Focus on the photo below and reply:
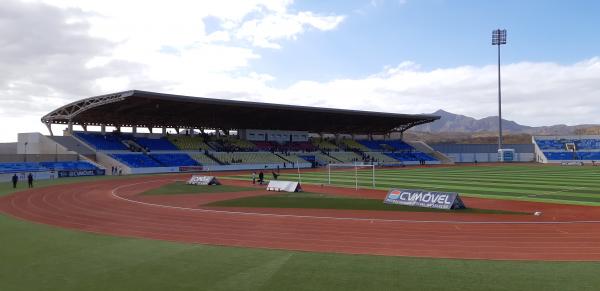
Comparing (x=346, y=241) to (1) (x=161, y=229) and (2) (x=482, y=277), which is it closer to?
(2) (x=482, y=277)

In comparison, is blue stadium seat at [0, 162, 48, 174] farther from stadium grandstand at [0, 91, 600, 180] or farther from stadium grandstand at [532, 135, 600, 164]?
stadium grandstand at [532, 135, 600, 164]

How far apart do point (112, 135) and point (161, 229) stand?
5252 centimetres

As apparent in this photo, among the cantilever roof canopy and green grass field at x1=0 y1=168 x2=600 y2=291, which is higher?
the cantilever roof canopy

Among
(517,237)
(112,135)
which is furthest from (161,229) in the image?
(112,135)

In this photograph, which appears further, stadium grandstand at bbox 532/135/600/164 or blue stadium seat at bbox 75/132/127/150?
stadium grandstand at bbox 532/135/600/164

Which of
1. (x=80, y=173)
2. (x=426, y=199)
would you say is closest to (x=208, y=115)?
(x=80, y=173)

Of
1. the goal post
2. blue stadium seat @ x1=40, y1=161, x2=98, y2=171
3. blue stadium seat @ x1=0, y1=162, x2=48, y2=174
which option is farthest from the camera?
blue stadium seat @ x1=40, y1=161, x2=98, y2=171

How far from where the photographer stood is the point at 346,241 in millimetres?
14141

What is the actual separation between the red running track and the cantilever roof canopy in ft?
102

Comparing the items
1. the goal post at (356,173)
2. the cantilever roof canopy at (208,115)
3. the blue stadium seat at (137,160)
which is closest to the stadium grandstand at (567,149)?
the cantilever roof canopy at (208,115)

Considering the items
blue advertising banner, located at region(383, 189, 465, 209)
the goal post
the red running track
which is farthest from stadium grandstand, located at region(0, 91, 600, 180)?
blue advertising banner, located at region(383, 189, 465, 209)

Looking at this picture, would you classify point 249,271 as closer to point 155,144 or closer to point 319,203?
point 319,203

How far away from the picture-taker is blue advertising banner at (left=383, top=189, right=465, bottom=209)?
21.4m

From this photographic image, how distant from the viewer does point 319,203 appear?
2406 centimetres
